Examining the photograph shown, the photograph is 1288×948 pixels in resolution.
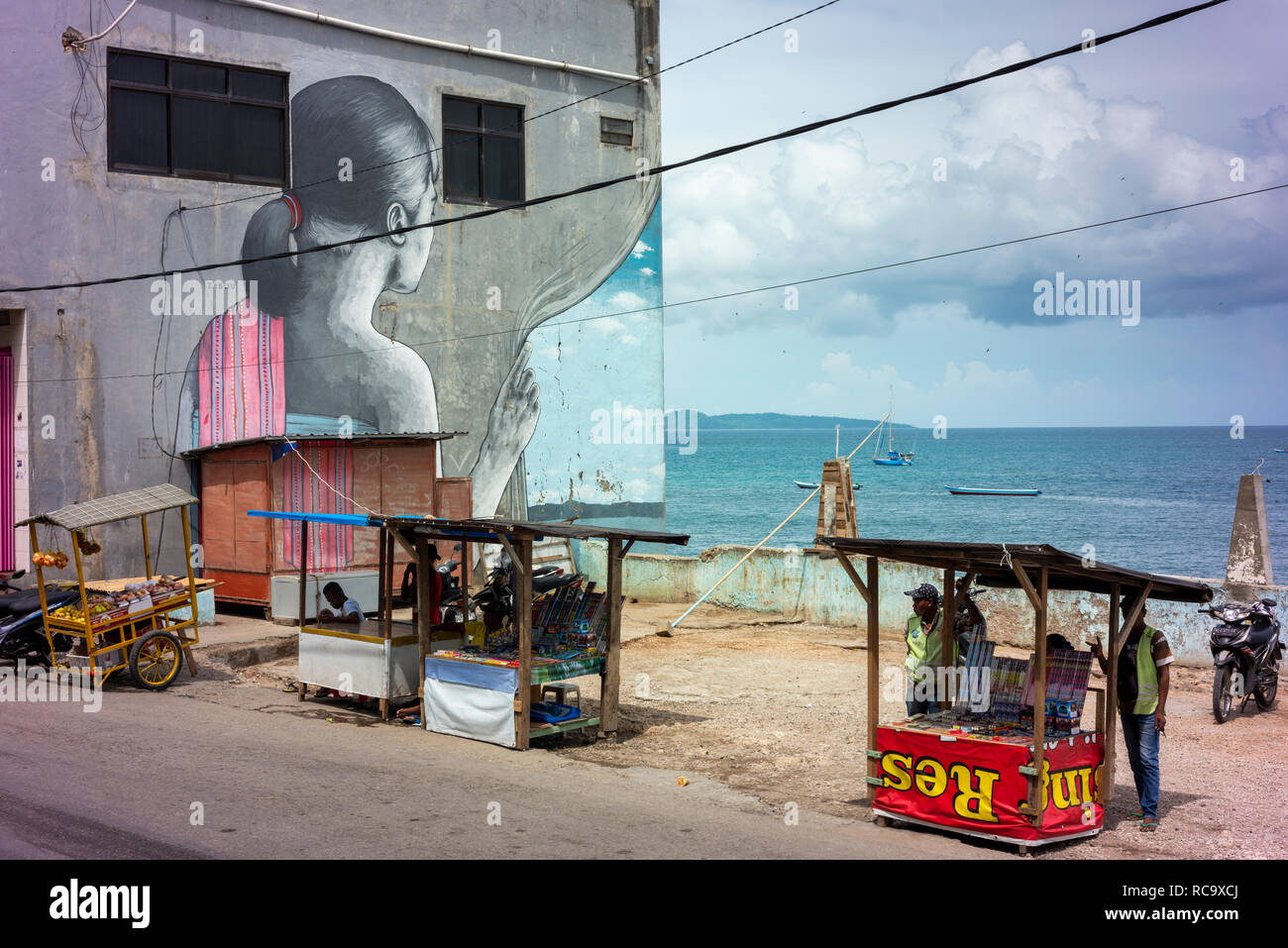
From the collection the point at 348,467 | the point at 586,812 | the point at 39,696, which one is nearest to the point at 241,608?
the point at 348,467

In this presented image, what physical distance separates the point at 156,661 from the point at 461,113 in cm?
1565

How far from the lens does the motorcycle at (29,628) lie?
15.4 metres

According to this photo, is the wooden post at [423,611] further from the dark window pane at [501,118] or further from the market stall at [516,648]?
the dark window pane at [501,118]

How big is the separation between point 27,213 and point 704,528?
256ft

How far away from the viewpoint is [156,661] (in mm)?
15328

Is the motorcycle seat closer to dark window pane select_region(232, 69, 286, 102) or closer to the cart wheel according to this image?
the cart wheel

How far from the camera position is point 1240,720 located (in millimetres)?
14758

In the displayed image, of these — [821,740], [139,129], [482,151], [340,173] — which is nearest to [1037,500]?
[482,151]

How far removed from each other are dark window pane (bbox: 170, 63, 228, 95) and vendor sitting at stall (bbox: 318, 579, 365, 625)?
39.3 feet

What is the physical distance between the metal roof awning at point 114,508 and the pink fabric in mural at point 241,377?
695 cm

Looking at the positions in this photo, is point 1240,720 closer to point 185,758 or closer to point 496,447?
point 185,758

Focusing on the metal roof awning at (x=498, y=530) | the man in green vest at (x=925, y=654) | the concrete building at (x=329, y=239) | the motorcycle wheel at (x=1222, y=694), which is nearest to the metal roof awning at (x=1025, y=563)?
the man in green vest at (x=925, y=654)

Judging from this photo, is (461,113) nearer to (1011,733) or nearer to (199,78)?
(199,78)

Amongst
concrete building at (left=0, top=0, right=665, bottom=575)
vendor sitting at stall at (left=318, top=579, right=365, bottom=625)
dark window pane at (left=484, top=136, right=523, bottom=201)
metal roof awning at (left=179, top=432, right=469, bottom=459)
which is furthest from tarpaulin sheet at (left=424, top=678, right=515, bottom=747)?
dark window pane at (left=484, top=136, right=523, bottom=201)
